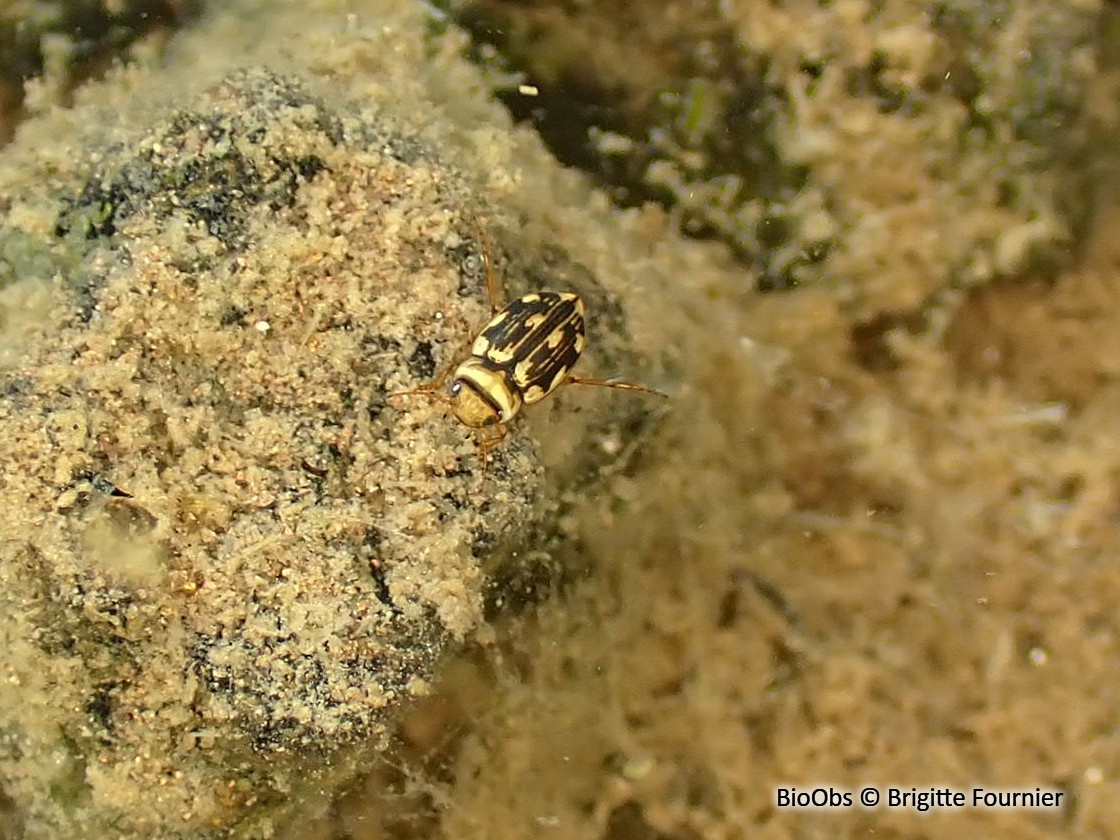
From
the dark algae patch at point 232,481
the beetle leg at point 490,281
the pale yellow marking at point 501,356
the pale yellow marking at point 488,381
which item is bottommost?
the dark algae patch at point 232,481

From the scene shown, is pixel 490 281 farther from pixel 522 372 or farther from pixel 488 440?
pixel 488 440

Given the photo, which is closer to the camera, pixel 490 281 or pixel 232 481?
pixel 232 481

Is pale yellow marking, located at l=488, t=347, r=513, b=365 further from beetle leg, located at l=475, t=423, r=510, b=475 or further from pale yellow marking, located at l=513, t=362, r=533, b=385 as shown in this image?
beetle leg, located at l=475, t=423, r=510, b=475

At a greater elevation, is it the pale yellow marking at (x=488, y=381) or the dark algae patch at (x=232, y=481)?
the pale yellow marking at (x=488, y=381)

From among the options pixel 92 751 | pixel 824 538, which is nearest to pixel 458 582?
pixel 92 751

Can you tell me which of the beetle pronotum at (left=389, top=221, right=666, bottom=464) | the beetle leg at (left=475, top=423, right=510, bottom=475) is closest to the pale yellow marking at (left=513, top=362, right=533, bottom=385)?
the beetle pronotum at (left=389, top=221, right=666, bottom=464)

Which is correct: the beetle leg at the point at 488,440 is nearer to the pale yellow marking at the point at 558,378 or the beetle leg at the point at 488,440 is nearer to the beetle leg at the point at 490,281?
the pale yellow marking at the point at 558,378

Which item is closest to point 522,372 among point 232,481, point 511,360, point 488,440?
point 511,360

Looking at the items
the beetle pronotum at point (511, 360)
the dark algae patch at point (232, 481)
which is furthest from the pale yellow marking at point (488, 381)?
the dark algae patch at point (232, 481)

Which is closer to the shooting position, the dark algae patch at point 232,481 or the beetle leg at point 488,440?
the dark algae patch at point 232,481
